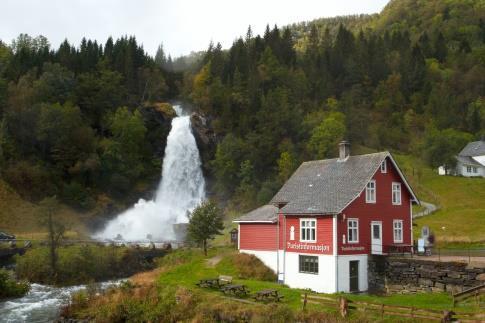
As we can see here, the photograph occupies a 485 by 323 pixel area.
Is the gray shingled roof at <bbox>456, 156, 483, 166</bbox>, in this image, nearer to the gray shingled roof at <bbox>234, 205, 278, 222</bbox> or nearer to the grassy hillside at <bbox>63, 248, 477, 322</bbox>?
the gray shingled roof at <bbox>234, 205, 278, 222</bbox>

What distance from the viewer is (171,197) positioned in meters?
70.6

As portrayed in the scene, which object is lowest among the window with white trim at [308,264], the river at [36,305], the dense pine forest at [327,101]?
the river at [36,305]

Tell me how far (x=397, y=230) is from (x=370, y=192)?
12.5 feet

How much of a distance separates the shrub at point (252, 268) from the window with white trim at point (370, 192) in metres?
7.64

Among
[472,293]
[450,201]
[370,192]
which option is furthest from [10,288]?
[450,201]

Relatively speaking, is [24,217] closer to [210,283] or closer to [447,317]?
[210,283]

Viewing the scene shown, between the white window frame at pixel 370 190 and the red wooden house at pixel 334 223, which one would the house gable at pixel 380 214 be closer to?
the red wooden house at pixel 334 223

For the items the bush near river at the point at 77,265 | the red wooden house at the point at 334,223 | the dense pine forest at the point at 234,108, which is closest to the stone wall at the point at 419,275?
the red wooden house at the point at 334,223

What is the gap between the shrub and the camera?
32044 millimetres

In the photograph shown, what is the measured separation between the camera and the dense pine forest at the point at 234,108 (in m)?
70.2

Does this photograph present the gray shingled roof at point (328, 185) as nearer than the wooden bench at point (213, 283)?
No

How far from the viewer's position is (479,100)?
99125mm

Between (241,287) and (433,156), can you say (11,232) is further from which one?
(433,156)

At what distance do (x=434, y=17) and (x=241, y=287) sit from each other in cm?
15326
